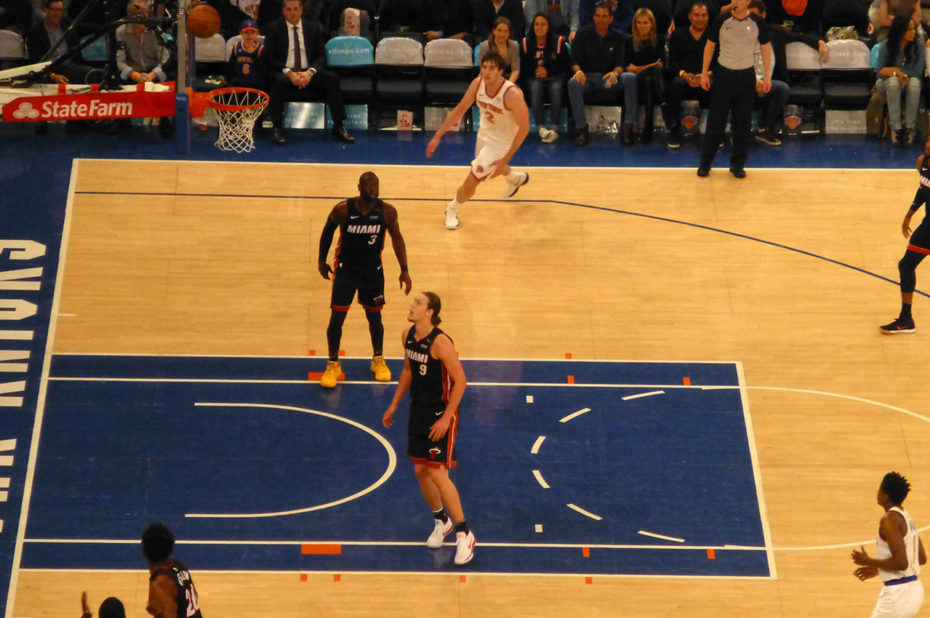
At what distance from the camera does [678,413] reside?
12.9 metres

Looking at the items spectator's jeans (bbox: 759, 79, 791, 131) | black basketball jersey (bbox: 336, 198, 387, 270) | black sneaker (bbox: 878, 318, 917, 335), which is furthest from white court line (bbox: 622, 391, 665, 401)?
spectator's jeans (bbox: 759, 79, 791, 131)

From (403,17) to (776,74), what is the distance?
15.8ft

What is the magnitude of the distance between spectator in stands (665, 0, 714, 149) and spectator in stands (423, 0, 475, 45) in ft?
8.55

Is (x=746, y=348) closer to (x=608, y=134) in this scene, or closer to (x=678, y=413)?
(x=678, y=413)

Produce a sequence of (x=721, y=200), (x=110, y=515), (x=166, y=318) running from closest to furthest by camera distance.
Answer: (x=110, y=515) < (x=166, y=318) < (x=721, y=200)

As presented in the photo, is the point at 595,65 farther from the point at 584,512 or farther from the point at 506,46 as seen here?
the point at 584,512

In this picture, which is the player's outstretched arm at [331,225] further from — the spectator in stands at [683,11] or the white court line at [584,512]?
the spectator in stands at [683,11]

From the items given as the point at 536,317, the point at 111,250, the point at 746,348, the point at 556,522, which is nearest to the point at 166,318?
the point at 111,250

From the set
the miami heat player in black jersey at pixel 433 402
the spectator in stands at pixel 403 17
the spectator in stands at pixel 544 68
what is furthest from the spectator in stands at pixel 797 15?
the miami heat player in black jersey at pixel 433 402

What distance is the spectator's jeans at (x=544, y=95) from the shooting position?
17250 millimetres

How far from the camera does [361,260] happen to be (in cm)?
1257

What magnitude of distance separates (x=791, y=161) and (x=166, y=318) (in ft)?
25.1

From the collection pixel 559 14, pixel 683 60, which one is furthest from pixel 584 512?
pixel 559 14

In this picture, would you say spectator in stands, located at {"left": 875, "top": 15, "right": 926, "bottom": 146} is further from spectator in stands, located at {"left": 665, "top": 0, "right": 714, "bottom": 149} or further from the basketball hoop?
the basketball hoop
